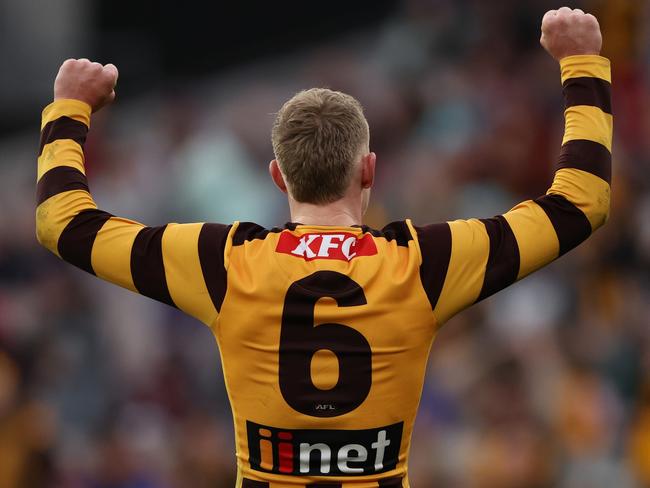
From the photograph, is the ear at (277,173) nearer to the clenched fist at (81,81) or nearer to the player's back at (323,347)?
the player's back at (323,347)

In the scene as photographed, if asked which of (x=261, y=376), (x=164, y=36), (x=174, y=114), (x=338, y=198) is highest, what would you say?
(x=164, y=36)

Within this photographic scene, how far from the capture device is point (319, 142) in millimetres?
3305

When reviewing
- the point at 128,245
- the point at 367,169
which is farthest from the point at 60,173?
the point at 367,169

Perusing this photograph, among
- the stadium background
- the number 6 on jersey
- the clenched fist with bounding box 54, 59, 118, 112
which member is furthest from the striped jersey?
the stadium background

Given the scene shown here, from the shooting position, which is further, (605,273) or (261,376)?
(605,273)

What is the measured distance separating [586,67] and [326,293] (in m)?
0.95

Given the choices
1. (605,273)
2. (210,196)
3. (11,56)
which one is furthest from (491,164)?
(11,56)

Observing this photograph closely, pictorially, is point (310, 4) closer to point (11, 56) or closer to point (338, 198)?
point (11, 56)

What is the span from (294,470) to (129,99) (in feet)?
35.1

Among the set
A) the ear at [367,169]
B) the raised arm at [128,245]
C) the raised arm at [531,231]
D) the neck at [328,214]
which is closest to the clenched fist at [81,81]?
the raised arm at [128,245]

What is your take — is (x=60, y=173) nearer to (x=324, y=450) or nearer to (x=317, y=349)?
(x=317, y=349)

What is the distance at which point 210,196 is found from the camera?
11031 millimetres

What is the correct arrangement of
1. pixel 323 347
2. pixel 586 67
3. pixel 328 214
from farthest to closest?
pixel 586 67 < pixel 328 214 < pixel 323 347

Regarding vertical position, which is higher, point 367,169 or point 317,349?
point 367,169
